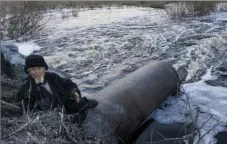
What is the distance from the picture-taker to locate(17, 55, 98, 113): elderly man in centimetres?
464

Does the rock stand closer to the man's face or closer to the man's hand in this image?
the man's hand

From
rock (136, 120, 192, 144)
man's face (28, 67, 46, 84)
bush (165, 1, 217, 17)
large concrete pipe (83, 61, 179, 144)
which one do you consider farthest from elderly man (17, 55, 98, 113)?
bush (165, 1, 217, 17)

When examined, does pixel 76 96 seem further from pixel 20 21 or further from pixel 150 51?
pixel 20 21

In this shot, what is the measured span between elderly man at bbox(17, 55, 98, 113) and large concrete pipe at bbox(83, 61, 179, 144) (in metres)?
0.29

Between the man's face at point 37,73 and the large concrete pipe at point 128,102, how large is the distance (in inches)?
31.6

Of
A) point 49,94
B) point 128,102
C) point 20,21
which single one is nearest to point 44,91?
point 49,94

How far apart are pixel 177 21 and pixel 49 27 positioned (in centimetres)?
651

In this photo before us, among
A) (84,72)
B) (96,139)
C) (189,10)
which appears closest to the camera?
(96,139)

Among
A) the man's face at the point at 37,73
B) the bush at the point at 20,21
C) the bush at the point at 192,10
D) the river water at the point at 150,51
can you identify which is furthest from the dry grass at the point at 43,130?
the bush at the point at 192,10

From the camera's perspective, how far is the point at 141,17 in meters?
20.2

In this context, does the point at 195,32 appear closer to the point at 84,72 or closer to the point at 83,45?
the point at 83,45

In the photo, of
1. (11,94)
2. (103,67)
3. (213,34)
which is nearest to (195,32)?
(213,34)

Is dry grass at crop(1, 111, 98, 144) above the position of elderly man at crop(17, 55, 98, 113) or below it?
below

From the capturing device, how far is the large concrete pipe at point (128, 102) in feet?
15.5
